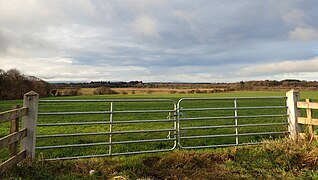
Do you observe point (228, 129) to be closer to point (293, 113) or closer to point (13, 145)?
point (293, 113)

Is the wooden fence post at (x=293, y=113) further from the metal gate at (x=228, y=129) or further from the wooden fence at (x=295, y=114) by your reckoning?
the metal gate at (x=228, y=129)

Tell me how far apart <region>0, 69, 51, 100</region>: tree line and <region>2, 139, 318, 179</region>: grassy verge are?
5056 centimetres

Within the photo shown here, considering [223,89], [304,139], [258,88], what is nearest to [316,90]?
[258,88]

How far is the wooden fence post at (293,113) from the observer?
8055mm

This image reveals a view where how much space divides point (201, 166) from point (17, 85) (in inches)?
2214

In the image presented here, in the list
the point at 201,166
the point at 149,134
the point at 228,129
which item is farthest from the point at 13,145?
the point at 228,129

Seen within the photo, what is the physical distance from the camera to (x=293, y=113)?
320 inches

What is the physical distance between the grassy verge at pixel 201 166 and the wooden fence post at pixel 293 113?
54.0 inches

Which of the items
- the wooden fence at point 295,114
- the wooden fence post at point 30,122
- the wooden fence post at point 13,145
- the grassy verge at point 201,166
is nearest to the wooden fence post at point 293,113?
the wooden fence at point 295,114

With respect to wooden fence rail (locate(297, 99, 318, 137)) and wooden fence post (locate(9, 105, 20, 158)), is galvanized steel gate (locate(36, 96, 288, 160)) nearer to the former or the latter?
wooden fence rail (locate(297, 99, 318, 137))

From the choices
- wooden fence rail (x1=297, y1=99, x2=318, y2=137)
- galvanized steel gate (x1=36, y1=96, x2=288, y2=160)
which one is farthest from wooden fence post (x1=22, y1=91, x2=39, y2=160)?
wooden fence rail (x1=297, y1=99, x2=318, y2=137)

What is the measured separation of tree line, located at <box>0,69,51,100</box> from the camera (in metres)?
50.8

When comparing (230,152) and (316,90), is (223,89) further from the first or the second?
(230,152)

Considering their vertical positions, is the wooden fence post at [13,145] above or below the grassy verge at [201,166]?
above
